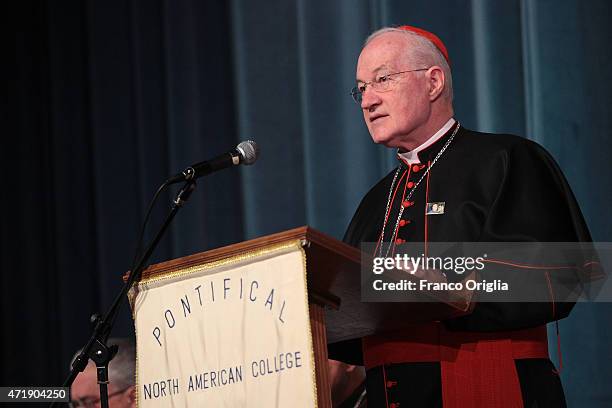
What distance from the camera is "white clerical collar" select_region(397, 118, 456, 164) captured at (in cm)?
264

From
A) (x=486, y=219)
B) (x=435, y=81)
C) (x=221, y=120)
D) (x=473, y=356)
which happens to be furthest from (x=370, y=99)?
(x=221, y=120)

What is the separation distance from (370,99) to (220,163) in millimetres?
589

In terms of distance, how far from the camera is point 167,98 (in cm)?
462

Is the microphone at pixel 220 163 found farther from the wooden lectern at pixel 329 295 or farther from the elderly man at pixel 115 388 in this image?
the elderly man at pixel 115 388

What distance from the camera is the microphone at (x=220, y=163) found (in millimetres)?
2129

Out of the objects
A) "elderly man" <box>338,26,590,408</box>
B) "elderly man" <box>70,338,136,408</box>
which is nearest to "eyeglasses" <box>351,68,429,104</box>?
"elderly man" <box>338,26,590,408</box>

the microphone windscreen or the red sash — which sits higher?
the microphone windscreen

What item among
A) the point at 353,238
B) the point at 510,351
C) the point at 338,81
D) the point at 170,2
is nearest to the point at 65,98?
the point at 170,2

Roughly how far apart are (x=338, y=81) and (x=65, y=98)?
179cm

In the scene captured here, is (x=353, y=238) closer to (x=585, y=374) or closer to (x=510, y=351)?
(x=510, y=351)

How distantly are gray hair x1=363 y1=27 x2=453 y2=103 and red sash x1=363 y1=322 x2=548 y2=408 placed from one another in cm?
77

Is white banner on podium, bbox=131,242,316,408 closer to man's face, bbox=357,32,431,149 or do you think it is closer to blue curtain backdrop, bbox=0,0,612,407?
man's face, bbox=357,32,431,149

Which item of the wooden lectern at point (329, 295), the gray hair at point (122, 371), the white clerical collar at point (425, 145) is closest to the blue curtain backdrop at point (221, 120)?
the white clerical collar at point (425, 145)

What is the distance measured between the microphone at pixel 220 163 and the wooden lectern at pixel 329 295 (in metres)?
0.21
